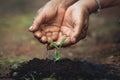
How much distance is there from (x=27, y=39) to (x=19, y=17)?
6.45 feet

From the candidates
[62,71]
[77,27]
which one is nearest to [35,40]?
[77,27]

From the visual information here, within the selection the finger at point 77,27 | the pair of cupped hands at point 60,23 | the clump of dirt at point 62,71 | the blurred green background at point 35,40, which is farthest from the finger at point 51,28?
the blurred green background at point 35,40

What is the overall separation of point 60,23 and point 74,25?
1.19 feet

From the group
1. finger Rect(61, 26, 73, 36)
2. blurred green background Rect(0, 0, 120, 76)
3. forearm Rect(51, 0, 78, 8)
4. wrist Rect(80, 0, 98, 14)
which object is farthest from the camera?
blurred green background Rect(0, 0, 120, 76)

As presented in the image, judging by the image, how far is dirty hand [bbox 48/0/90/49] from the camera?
11.9 ft

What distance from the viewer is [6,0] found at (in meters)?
10.1

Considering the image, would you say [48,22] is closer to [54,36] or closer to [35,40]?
[54,36]

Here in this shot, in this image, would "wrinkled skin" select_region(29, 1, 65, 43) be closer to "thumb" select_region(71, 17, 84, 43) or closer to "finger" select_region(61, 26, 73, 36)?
"finger" select_region(61, 26, 73, 36)

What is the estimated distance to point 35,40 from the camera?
21.4ft

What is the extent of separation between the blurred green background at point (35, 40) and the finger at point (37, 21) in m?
0.57

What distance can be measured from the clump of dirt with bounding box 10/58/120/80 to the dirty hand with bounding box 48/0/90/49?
0.28 m

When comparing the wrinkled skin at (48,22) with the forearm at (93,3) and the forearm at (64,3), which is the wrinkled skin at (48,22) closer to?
the forearm at (64,3)

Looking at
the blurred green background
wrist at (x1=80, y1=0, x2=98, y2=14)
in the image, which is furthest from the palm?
the blurred green background

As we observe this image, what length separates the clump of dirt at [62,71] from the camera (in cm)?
329
